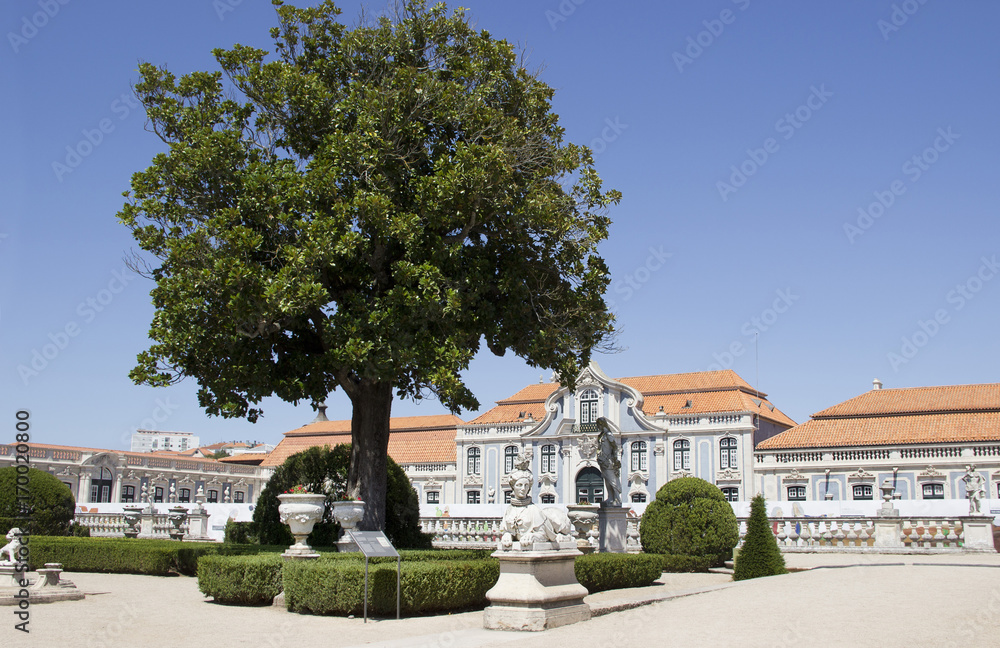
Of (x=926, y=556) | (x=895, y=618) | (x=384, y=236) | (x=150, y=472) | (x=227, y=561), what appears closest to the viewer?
(x=895, y=618)

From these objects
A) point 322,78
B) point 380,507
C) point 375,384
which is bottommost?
point 380,507

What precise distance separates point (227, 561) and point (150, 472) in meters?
36.4

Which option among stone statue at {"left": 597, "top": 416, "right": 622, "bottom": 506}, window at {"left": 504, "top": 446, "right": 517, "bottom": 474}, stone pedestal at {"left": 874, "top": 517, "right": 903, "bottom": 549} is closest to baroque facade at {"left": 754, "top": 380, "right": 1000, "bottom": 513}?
stone pedestal at {"left": 874, "top": 517, "right": 903, "bottom": 549}

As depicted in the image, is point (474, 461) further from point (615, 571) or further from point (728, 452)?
point (615, 571)

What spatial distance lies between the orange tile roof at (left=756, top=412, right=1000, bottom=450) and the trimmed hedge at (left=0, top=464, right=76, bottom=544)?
98.3 feet

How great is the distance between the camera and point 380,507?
15.9m

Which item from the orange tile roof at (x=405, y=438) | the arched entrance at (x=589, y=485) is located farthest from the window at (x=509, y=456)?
the arched entrance at (x=589, y=485)

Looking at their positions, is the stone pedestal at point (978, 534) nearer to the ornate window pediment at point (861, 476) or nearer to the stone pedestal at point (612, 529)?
the stone pedestal at point (612, 529)

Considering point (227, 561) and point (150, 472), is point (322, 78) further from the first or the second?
point (150, 472)

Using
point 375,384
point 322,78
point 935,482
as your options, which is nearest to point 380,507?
point 375,384

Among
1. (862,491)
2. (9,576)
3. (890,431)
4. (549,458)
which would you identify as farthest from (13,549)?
(549,458)

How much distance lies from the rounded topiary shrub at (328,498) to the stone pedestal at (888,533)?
41.6 ft

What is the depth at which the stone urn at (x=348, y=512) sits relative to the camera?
14422 millimetres

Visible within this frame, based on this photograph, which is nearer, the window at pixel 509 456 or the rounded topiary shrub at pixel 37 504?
the rounded topiary shrub at pixel 37 504
